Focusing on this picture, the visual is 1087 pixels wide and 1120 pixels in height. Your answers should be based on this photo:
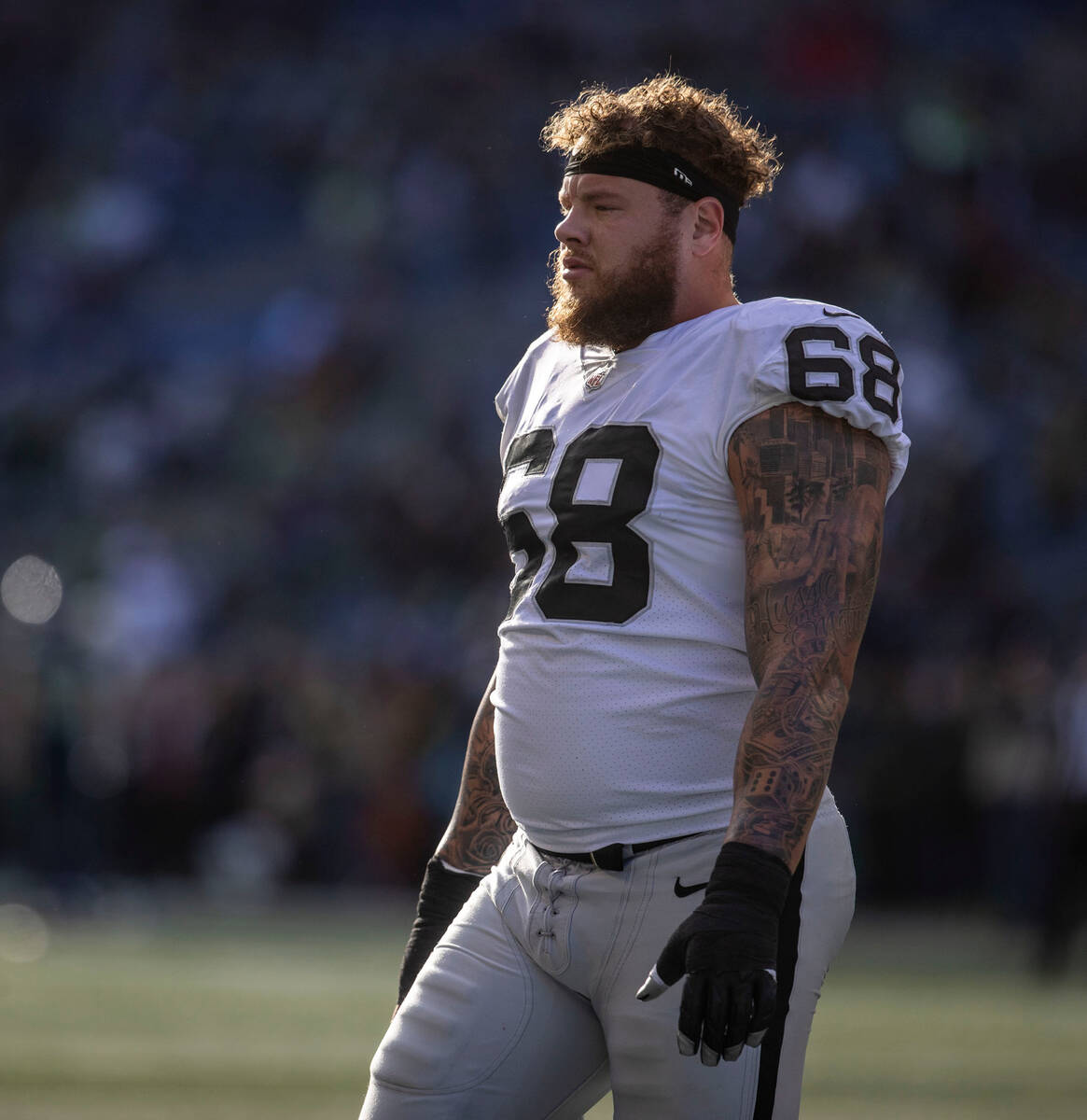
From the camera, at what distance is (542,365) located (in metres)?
2.95

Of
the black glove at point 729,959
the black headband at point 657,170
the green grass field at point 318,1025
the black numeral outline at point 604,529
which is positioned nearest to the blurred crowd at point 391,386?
the green grass field at point 318,1025

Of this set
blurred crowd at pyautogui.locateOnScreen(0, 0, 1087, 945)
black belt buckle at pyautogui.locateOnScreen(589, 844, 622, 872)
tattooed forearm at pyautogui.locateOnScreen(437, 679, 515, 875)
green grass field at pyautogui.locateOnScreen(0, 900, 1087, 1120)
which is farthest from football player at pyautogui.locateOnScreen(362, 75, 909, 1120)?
blurred crowd at pyautogui.locateOnScreen(0, 0, 1087, 945)

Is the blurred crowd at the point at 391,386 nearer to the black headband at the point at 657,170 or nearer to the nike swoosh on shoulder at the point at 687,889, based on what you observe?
the black headband at the point at 657,170

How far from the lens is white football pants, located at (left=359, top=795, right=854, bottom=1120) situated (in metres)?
2.43

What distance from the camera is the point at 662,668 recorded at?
2.52m

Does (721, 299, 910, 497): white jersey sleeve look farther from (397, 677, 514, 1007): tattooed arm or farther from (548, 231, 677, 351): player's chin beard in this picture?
(397, 677, 514, 1007): tattooed arm

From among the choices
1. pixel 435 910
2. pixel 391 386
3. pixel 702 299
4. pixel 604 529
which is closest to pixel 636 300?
pixel 702 299

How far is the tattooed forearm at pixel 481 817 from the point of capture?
296cm

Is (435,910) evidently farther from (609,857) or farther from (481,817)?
(609,857)

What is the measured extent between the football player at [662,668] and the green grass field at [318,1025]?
3.08 m

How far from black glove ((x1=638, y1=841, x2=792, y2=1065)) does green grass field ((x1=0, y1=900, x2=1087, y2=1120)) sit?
11.5 feet

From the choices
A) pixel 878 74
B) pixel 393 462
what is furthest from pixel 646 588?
pixel 878 74

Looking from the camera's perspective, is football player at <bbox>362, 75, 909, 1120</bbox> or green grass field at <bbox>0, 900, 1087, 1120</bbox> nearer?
football player at <bbox>362, 75, 909, 1120</bbox>

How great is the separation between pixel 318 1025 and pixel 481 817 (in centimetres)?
472
